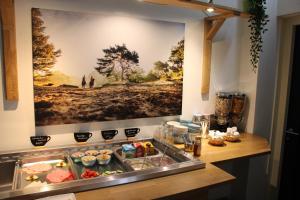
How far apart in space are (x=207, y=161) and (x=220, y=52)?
1.18 m

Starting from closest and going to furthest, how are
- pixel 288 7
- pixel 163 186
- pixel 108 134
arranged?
1. pixel 163 186
2. pixel 108 134
3. pixel 288 7

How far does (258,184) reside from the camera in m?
2.61

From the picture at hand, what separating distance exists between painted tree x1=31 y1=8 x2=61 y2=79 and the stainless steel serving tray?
0.54 metres

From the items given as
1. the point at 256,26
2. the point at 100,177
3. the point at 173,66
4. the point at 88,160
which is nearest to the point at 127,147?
the point at 88,160

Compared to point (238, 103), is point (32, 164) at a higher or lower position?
lower

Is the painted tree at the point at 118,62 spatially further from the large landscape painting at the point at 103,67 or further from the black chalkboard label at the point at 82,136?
the black chalkboard label at the point at 82,136

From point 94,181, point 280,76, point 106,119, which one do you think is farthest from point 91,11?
point 280,76

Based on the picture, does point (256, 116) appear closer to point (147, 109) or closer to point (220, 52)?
point (220, 52)

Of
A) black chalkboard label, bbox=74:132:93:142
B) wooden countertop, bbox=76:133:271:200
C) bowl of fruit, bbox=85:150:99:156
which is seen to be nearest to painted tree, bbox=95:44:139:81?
black chalkboard label, bbox=74:132:93:142

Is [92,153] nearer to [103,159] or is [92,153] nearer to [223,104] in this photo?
[103,159]

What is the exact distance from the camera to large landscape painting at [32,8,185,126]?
1678mm

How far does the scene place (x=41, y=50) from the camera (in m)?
1.65

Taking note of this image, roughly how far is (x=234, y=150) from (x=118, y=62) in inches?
45.2

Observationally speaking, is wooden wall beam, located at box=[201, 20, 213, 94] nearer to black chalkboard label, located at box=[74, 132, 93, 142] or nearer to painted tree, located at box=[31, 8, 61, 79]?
black chalkboard label, located at box=[74, 132, 93, 142]
